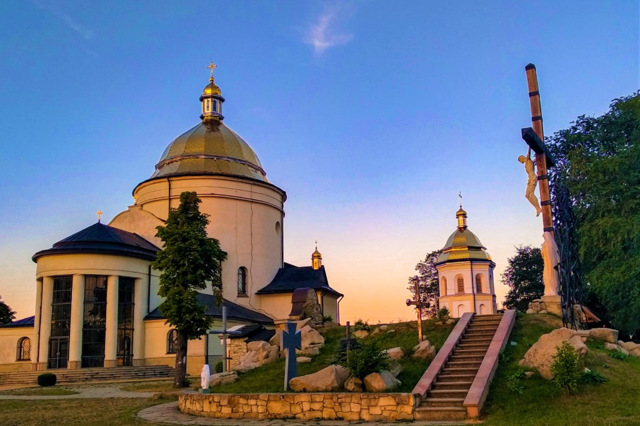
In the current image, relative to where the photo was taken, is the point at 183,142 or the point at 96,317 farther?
the point at 183,142

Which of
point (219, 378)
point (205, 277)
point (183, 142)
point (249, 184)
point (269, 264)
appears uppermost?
point (183, 142)

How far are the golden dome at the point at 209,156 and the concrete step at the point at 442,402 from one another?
29601 mm

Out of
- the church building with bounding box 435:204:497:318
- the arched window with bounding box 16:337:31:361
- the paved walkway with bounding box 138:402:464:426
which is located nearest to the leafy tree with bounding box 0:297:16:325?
the arched window with bounding box 16:337:31:361

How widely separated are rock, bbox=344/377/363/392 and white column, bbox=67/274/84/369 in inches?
906

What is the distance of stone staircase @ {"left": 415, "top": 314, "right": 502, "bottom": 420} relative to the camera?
40.2 ft

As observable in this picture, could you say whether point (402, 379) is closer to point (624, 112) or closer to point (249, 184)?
point (624, 112)

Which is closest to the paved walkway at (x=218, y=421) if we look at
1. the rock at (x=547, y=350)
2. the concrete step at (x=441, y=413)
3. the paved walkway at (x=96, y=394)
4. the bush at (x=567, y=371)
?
the concrete step at (x=441, y=413)

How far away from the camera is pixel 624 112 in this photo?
30.4 meters

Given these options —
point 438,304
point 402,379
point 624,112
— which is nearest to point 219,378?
point 402,379

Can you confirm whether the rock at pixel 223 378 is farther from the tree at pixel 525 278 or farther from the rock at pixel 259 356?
the tree at pixel 525 278

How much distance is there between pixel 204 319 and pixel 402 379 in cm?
1092

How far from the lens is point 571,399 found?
40.5ft

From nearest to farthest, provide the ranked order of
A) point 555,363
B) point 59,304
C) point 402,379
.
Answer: point 555,363
point 402,379
point 59,304

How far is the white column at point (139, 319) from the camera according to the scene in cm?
3438
